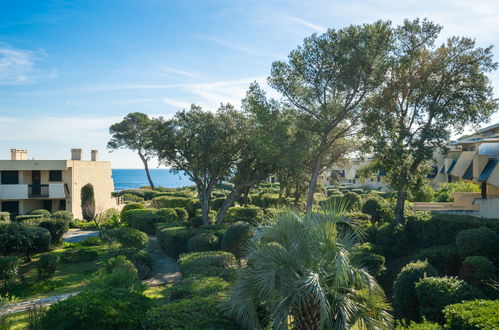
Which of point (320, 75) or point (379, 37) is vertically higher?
point (379, 37)

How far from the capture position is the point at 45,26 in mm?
15141

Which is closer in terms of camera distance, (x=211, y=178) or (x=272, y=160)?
(x=272, y=160)

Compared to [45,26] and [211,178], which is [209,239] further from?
[45,26]

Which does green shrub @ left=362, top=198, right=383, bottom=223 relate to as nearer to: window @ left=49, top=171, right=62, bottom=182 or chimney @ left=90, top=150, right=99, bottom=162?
window @ left=49, top=171, right=62, bottom=182

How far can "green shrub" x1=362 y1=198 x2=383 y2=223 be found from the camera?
62.3 feet

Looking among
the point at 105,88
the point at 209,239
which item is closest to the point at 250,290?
the point at 209,239

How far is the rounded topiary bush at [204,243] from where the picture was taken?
48.2ft

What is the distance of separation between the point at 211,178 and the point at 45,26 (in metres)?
11.0

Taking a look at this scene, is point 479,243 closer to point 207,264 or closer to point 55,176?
point 207,264

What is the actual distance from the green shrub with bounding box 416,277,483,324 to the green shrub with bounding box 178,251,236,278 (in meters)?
4.92

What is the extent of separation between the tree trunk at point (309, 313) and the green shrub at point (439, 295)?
11.8ft

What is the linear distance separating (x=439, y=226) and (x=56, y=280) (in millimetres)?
15384

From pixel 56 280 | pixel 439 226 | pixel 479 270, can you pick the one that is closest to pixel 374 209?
pixel 439 226

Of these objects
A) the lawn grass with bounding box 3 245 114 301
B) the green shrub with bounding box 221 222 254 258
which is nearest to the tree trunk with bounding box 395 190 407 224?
the green shrub with bounding box 221 222 254 258
